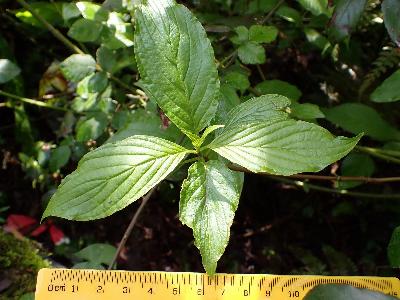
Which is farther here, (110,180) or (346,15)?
(346,15)

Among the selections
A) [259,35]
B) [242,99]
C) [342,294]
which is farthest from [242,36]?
[342,294]

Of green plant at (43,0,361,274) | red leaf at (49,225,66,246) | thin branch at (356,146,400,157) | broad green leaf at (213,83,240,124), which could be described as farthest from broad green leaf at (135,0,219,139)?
red leaf at (49,225,66,246)

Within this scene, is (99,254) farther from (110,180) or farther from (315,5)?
(315,5)

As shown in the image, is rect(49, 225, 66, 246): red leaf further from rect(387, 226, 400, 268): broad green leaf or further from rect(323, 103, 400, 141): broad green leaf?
rect(387, 226, 400, 268): broad green leaf

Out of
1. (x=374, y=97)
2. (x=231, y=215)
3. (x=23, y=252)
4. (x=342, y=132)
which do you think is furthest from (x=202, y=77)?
(x=342, y=132)

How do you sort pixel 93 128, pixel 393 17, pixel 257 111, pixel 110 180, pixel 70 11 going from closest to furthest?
pixel 110 180 < pixel 257 111 < pixel 393 17 < pixel 70 11 < pixel 93 128

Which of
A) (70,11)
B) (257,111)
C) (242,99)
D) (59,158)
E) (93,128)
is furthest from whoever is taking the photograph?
(59,158)

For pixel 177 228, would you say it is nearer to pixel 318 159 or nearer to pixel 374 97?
pixel 374 97

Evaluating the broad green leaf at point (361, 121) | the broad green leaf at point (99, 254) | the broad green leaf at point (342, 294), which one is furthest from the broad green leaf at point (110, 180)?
the broad green leaf at point (361, 121)
